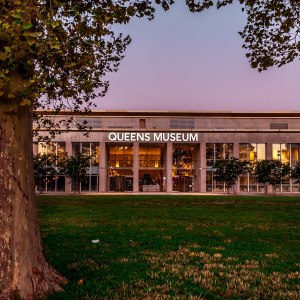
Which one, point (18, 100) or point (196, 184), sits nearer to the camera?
point (18, 100)

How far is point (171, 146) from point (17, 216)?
63.5 meters

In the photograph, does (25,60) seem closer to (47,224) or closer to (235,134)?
(47,224)

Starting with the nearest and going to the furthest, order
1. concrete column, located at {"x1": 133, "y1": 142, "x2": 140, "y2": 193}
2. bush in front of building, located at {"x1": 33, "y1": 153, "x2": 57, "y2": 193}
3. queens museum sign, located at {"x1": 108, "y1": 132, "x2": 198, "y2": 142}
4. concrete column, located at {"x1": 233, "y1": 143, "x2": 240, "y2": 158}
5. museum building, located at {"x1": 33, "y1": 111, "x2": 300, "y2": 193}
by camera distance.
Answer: bush in front of building, located at {"x1": 33, "y1": 153, "x2": 57, "y2": 193}
museum building, located at {"x1": 33, "y1": 111, "x2": 300, "y2": 193}
concrete column, located at {"x1": 233, "y1": 143, "x2": 240, "y2": 158}
queens museum sign, located at {"x1": 108, "y1": 132, "x2": 198, "y2": 142}
concrete column, located at {"x1": 133, "y1": 142, "x2": 140, "y2": 193}

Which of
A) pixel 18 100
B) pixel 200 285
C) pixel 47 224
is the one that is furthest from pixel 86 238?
pixel 18 100

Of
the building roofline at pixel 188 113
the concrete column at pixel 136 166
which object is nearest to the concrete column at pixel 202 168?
the building roofline at pixel 188 113

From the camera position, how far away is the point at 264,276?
6.76 m

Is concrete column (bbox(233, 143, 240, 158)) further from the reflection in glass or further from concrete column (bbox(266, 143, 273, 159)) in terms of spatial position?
the reflection in glass

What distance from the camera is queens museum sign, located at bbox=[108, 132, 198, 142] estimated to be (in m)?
67.7

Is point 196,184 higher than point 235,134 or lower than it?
lower

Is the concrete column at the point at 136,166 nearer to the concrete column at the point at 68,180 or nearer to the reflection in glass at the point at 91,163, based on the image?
the reflection in glass at the point at 91,163

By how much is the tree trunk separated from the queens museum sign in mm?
62124

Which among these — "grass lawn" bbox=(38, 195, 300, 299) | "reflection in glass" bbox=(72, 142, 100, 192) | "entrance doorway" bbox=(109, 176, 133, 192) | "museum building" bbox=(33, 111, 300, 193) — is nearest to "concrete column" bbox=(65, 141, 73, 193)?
"museum building" bbox=(33, 111, 300, 193)

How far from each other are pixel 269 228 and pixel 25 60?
11441 mm

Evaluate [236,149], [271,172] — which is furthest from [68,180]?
[271,172]
